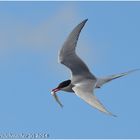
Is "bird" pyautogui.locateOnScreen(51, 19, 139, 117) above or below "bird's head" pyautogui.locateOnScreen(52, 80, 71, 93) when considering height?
above

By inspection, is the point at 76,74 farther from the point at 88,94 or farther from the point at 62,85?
the point at 88,94

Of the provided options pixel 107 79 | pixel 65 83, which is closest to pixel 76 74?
pixel 65 83

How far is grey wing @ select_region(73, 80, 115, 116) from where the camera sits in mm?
8475

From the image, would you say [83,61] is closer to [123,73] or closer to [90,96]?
[123,73]

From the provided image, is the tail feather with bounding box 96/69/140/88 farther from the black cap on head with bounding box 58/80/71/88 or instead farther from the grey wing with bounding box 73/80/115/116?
the black cap on head with bounding box 58/80/71/88

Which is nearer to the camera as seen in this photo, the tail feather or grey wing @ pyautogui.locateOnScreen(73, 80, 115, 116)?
grey wing @ pyautogui.locateOnScreen(73, 80, 115, 116)

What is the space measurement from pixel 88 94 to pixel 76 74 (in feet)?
4.42

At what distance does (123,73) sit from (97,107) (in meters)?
2.18

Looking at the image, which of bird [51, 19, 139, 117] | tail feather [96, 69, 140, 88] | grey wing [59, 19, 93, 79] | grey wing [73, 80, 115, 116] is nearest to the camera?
grey wing [73, 80, 115, 116]

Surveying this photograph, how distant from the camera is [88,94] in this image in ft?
31.3

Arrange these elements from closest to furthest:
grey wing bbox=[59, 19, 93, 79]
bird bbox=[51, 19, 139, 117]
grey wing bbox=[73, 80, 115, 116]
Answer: grey wing bbox=[73, 80, 115, 116]
bird bbox=[51, 19, 139, 117]
grey wing bbox=[59, 19, 93, 79]

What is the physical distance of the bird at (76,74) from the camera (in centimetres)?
1016

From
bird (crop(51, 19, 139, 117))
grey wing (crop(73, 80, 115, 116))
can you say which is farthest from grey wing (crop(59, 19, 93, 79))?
grey wing (crop(73, 80, 115, 116))

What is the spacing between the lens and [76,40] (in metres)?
10.4
